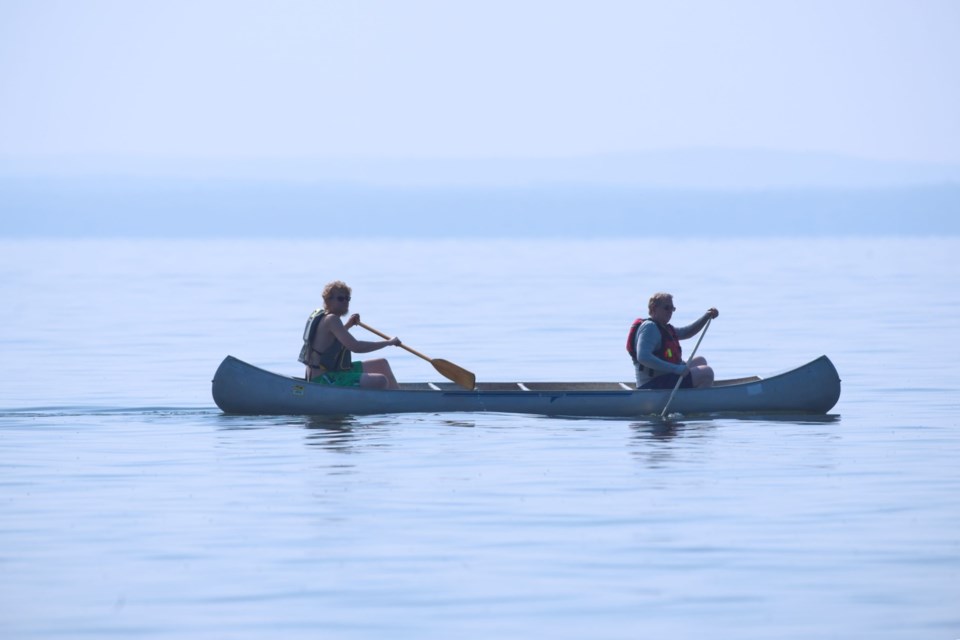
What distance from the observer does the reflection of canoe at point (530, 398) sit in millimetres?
17281

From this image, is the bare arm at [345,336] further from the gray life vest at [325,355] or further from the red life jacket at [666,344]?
the red life jacket at [666,344]

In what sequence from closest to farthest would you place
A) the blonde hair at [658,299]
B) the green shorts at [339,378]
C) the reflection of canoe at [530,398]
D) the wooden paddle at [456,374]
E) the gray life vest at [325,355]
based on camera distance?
the blonde hair at [658,299] < the reflection of canoe at [530,398] < the gray life vest at [325,355] < the green shorts at [339,378] < the wooden paddle at [456,374]

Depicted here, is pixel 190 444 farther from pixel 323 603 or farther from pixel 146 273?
pixel 146 273

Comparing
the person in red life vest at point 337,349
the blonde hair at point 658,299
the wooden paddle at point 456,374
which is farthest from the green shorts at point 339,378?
the blonde hair at point 658,299

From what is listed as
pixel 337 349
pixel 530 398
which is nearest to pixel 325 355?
pixel 337 349

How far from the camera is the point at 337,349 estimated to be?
17547 mm

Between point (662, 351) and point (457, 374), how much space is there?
7.42 feet

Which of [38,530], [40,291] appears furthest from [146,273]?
[38,530]

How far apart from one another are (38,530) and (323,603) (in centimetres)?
288

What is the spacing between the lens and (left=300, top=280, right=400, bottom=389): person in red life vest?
1716 centimetres

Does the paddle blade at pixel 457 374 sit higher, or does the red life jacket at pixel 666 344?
the red life jacket at pixel 666 344

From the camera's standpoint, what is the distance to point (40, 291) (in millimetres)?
50906

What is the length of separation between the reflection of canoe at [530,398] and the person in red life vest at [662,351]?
0.79ft

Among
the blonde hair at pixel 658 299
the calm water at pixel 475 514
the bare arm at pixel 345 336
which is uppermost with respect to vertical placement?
the blonde hair at pixel 658 299
